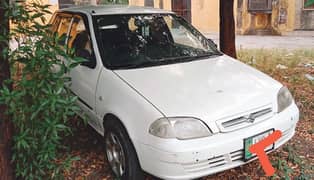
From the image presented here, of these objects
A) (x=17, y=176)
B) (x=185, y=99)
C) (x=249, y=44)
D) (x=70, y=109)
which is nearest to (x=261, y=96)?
(x=185, y=99)

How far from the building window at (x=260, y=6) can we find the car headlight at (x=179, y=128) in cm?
1248

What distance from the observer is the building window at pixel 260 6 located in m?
13.6

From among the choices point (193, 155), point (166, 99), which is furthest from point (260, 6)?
point (193, 155)

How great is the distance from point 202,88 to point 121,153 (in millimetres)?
862

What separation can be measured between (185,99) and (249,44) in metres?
9.19

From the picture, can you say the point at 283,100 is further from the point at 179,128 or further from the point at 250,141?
the point at 179,128

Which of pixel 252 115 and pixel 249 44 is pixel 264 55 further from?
pixel 252 115

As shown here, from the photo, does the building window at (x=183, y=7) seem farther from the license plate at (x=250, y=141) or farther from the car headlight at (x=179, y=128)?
the car headlight at (x=179, y=128)

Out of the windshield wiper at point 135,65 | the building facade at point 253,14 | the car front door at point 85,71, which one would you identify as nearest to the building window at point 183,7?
the building facade at point 253,14

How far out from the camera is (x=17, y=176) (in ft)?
8.54

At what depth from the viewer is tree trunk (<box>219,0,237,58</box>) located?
5.39m

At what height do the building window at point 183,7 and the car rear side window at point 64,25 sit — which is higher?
the building window at point 183,7

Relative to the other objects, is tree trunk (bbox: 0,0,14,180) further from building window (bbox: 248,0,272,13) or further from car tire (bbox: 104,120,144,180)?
building window (bbox: 248,0,272,13)

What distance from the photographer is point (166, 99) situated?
8.57 feet
